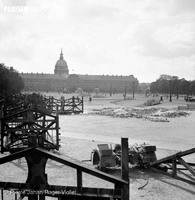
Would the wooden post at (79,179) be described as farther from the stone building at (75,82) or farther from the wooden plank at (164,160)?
the stone building at (75,82)

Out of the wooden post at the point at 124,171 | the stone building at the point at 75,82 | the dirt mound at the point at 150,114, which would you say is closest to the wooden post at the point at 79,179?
the wooden post at the point at 124,171

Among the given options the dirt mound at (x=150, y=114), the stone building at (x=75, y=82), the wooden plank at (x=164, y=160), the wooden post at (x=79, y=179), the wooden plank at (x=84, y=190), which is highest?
the stone building at (x=75, y=82)

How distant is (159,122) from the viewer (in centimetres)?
2444

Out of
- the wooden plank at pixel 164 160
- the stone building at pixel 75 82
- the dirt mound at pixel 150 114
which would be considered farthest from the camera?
the stone building at pixel 75 82

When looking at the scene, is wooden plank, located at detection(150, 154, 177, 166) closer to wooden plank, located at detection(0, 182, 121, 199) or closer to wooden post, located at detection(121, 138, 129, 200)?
wooden post, located at detection(121, 138, 129, 200)

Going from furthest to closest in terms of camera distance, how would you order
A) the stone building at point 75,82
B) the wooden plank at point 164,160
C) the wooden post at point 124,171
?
the stone building at point 75,82 → the wooden plank at point 164,160 → the wooden post at point 124,171

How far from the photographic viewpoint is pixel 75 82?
7092 inches

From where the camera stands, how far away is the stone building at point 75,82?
178625 mm

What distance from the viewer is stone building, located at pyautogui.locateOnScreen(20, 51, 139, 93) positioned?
17862cm

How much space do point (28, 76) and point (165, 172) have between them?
185 meters

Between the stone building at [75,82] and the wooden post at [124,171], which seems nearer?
the wooden post at [124,171]

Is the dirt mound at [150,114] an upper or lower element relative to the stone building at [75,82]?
lower

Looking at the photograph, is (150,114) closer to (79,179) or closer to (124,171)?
(124,171)

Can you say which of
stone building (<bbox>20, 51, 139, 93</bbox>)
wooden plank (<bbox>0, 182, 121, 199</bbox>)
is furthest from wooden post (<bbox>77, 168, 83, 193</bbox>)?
stone building (<bbox>20, 51, 139, 93</bbox>)
